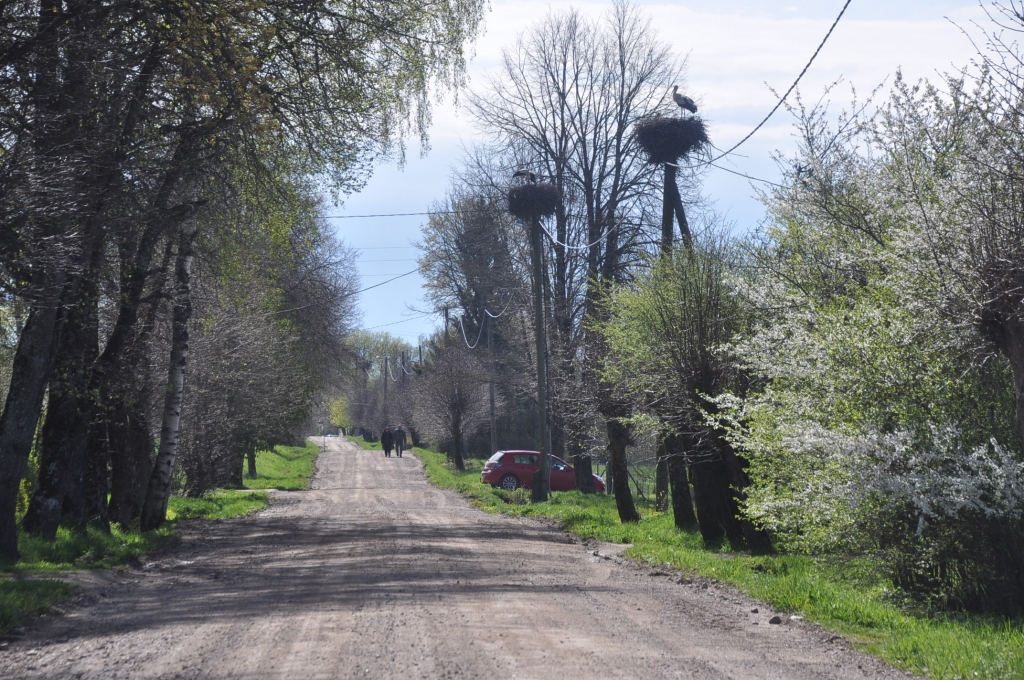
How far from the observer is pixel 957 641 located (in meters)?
6.76

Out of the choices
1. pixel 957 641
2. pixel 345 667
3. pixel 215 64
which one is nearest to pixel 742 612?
pixel 957 641

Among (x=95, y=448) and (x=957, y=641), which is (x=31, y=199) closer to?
(x=95, y=448)

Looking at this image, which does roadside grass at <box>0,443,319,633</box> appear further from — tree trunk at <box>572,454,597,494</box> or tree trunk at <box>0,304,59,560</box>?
tree trunk at <box>572,454,597,494</box>

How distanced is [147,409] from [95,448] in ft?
4.84

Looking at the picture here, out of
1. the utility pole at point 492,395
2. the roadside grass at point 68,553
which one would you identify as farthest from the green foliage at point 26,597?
the utility pole at point 492,395

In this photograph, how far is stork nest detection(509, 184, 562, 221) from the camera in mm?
24203

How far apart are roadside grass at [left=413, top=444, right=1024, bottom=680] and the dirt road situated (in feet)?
1.02

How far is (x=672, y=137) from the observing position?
21266mm

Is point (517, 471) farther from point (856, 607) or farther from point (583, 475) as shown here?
point (856, 607)

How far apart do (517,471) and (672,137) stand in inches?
583

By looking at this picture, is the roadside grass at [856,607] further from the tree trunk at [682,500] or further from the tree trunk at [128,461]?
the tree trunk at [128,461]

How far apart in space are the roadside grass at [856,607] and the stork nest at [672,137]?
9.52 m

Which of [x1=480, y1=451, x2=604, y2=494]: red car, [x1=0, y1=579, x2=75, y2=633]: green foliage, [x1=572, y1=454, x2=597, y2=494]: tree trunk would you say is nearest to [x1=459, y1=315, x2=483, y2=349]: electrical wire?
[x1=480, y1=451, x2=604, y2=494]: red car

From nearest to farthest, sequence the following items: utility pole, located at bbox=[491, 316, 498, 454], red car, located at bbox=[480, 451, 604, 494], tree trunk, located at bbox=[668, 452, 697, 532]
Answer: tree trunk, located at bbox=[668, 452, 697, 532] < red car, located at bbox=[480, 451, 604, 494] < utility pole, located at bbox=[491, 316, 498, 454]
